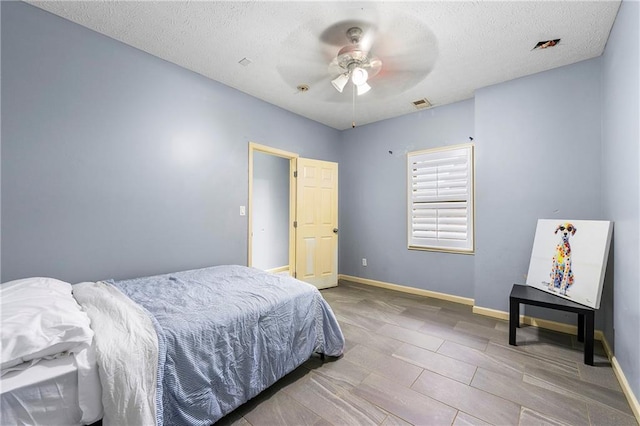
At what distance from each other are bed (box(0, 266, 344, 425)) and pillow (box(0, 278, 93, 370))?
0.16ft

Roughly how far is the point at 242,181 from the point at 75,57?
1829mm

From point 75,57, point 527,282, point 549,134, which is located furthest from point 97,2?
point 527,282

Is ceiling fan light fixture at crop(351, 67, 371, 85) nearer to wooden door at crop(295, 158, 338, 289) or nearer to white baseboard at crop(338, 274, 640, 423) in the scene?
wooden door at crop(295, 158, 338, 289)

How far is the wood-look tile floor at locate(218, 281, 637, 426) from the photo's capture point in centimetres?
163

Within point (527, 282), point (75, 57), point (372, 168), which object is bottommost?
point (527, 282)

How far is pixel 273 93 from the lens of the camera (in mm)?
3467

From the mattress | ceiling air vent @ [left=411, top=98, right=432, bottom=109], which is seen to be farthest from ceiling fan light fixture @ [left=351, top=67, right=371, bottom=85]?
the mattress

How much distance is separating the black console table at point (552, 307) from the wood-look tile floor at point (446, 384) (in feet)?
0.42

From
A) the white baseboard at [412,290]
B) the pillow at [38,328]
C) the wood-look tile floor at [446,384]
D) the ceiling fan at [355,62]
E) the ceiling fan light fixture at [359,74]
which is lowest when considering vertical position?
the wood-look tile floor at [446,384]

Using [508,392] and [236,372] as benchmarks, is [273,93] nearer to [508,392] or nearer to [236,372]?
[236,372]

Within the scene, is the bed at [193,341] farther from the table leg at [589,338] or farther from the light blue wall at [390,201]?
the light blue wall at [390,201]

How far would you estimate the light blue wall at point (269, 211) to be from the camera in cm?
520

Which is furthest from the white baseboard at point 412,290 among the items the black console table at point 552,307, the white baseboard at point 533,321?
the black console table at point 552,307

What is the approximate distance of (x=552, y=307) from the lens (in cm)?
230
